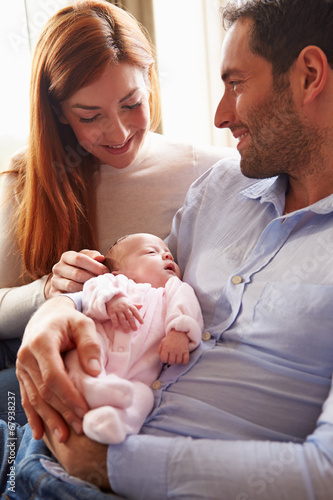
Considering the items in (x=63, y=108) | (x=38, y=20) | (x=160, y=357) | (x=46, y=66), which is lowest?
(x=160, y=357)

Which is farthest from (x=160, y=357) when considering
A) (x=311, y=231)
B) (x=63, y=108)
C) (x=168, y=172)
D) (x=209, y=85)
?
(x=209, y=85)

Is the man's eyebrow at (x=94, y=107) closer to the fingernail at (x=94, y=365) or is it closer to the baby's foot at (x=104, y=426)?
the fingernail at (x=94, y=365)

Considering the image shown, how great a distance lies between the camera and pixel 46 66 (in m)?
1.65

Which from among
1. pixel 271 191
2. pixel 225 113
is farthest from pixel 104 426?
pixel 225 113

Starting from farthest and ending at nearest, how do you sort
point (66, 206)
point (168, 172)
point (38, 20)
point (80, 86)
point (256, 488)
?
point (38, 20)
point (168, 172)
point (66, 206)
point (80, 86)
point (256, 488)

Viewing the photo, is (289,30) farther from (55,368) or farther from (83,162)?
(55,368)

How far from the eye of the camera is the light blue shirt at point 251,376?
89 cm

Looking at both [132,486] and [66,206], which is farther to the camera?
[66,206]

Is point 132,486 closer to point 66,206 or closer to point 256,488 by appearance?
point 256,488

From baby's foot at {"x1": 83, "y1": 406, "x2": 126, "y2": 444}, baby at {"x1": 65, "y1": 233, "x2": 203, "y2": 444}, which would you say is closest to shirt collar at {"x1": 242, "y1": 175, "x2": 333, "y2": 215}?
baby at {"x1": 65, "y1": 233, "x2": 203, "y2": 444}

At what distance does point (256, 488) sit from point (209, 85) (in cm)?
261

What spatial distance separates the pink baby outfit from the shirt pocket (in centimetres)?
17

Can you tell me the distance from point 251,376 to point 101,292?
0.40 meters

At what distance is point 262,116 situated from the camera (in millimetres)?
1323
